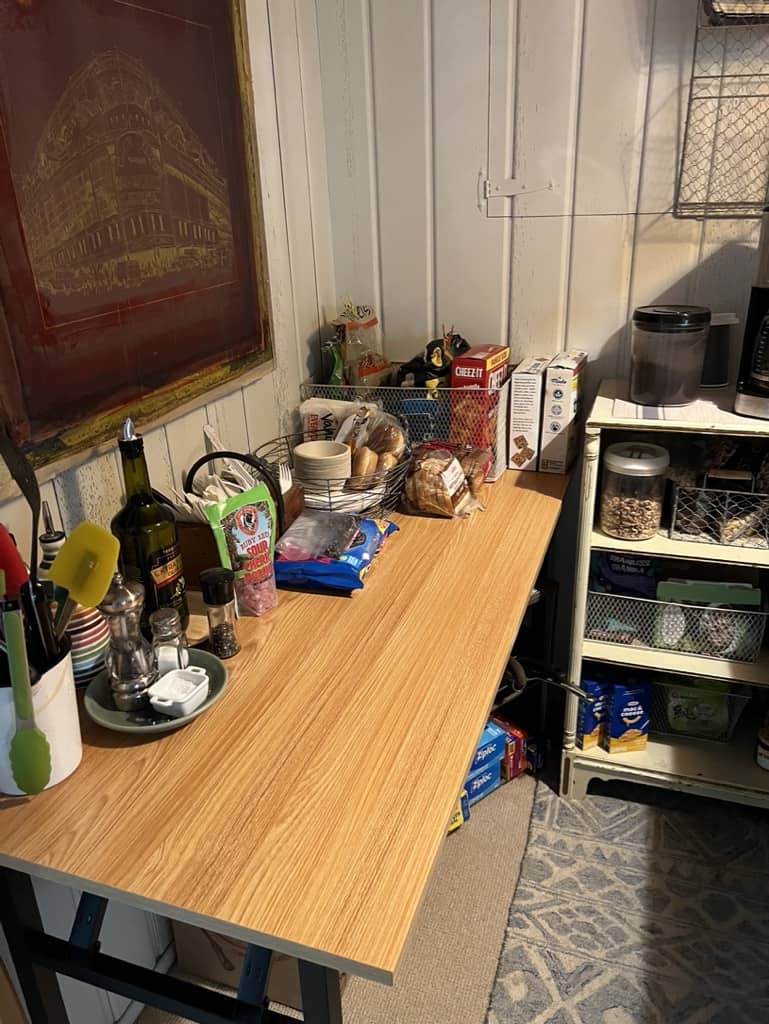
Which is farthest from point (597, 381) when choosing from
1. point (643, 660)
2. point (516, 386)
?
point (643, 660)

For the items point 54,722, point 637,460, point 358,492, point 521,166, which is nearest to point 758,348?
point 637,460

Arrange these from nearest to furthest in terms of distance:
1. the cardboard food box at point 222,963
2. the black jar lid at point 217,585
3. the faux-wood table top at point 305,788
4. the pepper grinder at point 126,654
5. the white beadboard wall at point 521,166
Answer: the faux-wood table top at point 305,788 < the pepper grinder at point 126,654 < the black jar lid at point 217,585 < the cardboard food box at point 222,963 < the white beadboard wall at point 521,166

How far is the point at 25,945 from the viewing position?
938mm

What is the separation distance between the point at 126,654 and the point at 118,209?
64cm

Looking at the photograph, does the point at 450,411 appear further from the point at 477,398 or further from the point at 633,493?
the point at 633,493

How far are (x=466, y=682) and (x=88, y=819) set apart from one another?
0.47 metres

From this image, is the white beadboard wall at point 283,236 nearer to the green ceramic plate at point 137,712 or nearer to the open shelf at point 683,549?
the green ceramic plate at point 137,712

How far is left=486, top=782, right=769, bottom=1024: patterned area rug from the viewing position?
53.8 inches

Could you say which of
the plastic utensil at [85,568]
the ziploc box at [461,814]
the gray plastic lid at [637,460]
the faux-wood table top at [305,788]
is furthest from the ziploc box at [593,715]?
the plastic utensil at [85,568]

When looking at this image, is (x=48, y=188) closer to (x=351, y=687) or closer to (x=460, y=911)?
(x=351, y=687)

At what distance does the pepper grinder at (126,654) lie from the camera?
3.02ft

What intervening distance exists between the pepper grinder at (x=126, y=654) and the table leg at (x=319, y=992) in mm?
357

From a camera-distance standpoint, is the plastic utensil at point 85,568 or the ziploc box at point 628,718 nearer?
the plastic utensil at point 85,568

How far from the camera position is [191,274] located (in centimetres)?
129
